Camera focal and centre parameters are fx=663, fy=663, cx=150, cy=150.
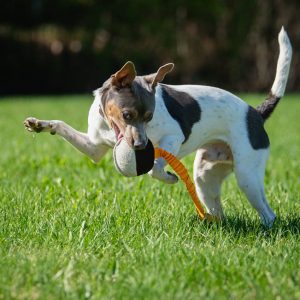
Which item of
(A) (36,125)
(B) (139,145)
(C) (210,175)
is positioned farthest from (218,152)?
(A) (36,125)

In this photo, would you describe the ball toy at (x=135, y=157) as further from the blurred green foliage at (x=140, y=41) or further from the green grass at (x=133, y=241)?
the blurred green foliage at (x=140, y=41)

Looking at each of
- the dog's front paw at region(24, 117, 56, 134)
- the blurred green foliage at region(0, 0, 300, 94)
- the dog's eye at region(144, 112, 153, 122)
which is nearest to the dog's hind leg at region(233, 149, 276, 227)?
the dog's eye at region(144, 112, 153, 122)

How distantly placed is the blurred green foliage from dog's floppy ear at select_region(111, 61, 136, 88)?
22.5 meters

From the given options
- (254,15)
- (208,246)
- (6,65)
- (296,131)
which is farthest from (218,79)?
(208,246)

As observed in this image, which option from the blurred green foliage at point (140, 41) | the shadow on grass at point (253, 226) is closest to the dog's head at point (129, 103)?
the shadow on grass at point (253, 226)

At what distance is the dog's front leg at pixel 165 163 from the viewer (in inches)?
193

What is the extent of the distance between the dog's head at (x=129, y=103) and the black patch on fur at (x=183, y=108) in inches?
14.0

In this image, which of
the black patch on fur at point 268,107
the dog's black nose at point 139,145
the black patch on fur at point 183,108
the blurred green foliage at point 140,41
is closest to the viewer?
the dog's black nose at point 139,145

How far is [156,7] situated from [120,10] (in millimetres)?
1719

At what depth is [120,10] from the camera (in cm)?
2884

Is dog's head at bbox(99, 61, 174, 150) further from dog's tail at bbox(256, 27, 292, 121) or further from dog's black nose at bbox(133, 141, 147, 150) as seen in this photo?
dog's tail at bbox(256, 27, 292, 121)

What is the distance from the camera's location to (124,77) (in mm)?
4805

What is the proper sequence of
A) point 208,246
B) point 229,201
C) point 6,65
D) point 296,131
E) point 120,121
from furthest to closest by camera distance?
point 6,65 < point 296,131 < point 229,201 < point 120,121 < point 208,246

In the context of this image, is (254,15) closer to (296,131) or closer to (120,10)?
(120,10)
